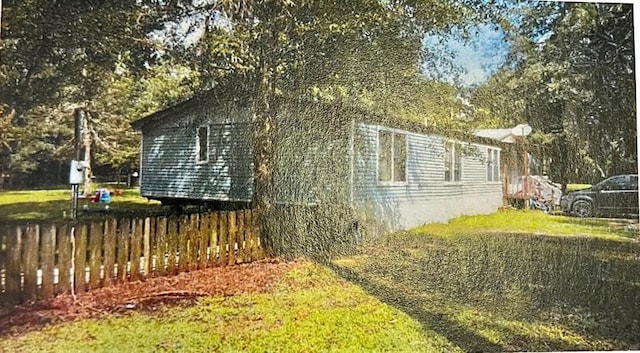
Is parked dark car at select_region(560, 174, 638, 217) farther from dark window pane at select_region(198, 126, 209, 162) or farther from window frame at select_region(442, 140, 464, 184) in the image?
dark window pane at select_region(198, 126, 209, 162)

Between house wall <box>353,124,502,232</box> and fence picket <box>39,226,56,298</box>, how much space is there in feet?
3.99

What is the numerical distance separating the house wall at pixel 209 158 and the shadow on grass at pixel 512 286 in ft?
1.97

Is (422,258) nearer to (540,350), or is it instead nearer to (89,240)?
(540,350)

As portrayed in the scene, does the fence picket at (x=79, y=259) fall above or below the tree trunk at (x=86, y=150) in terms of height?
below

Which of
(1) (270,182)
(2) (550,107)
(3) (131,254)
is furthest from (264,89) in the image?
(2) (550,107)

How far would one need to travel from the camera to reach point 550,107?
8.42ft

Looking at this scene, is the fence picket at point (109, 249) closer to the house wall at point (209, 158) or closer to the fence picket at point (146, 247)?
the fence picket at point (146, 247)

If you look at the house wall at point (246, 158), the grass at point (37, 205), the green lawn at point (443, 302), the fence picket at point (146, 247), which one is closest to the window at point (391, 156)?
the house wall at point (246, 158)

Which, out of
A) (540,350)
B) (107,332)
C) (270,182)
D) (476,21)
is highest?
(476,21)

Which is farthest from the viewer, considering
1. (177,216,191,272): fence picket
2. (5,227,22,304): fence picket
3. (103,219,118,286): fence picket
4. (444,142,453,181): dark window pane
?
(444,142,453,181): dark window pane

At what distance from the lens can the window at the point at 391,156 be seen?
243cm

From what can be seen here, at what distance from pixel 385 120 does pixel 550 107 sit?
78cm

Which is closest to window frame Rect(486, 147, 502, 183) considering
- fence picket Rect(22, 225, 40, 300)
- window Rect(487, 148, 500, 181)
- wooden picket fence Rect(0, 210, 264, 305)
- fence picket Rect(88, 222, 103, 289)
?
window Rect(487, 148, 500, 181)

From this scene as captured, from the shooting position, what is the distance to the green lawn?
7.20 ft
